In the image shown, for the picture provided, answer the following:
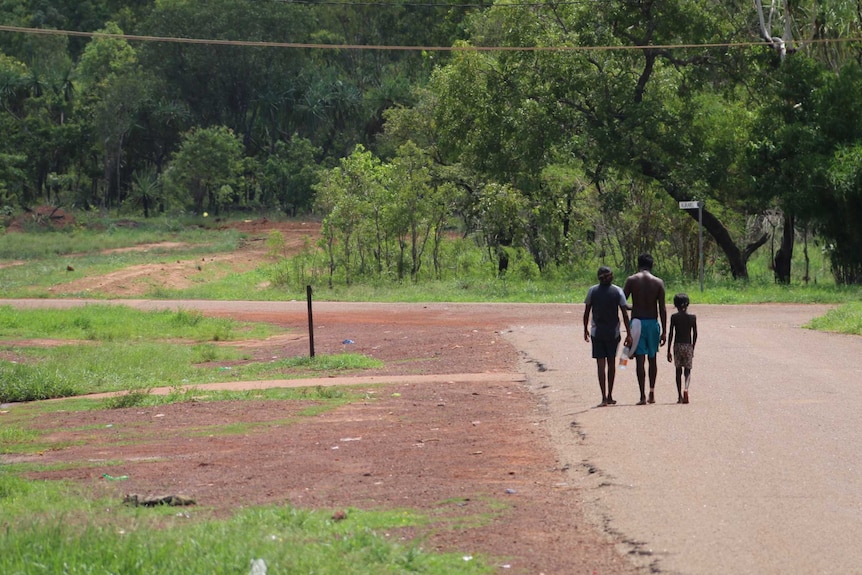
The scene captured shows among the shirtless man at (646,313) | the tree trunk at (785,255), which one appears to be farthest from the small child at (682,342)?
the tree trunk at (785,255)

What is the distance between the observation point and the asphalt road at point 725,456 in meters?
7.71

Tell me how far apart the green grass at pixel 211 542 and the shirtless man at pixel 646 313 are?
5489 millimetres

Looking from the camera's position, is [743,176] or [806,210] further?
[743,176]

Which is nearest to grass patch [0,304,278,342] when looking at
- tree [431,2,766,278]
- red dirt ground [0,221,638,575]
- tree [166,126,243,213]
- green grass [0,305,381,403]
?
green grass [0,305,381,403]

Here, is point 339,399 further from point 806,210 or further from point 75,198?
point 75,198

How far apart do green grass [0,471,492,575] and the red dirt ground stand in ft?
1.27

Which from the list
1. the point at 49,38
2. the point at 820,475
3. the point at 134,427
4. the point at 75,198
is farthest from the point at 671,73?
the point at 49,38

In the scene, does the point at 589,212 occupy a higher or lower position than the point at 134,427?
higher

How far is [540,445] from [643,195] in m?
29.1

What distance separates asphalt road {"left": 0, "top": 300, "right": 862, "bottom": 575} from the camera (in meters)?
7.71

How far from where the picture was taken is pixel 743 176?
125 ft

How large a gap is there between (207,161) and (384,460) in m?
61.5

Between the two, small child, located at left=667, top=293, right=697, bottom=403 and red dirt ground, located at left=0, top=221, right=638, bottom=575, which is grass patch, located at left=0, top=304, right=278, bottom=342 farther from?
small child, located at left=667, top=293, right=697, bottom=403

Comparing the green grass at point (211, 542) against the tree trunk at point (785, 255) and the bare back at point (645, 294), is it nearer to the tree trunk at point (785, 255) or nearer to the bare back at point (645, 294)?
the bare back at point (645, 294)
